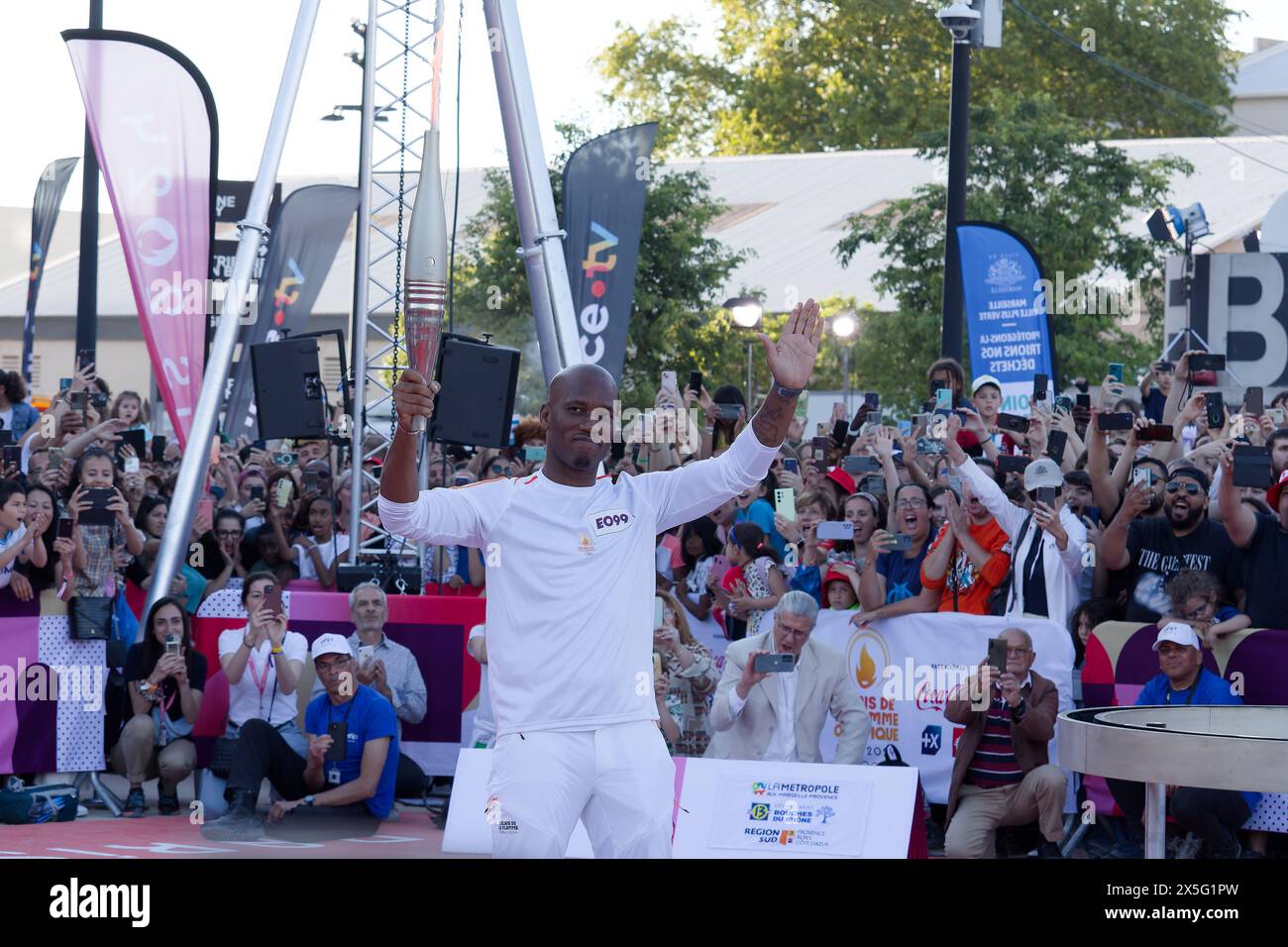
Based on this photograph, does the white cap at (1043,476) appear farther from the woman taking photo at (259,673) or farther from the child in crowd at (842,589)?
the woman taking photo at (259,673)

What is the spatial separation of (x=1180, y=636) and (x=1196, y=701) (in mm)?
317

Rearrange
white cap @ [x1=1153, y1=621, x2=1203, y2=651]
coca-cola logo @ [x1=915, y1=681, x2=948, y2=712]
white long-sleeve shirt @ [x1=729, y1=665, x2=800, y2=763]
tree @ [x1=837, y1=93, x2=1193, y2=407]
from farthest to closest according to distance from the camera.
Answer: tree @ [x1=837, y1=93, x2=1193, y2=407]
coca-cola logo @ [x1=915, y1=681, x2=948, y2=712]
white long-sleeve shirt @ [x1=729, y1=665, x2=800, y2=763]
white cap @ [x1=1153, y1=621, x2=1203, y2=651]

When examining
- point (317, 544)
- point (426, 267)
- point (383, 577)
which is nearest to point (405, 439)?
point (426, 267)

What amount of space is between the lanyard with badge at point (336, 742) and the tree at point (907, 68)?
3380cm

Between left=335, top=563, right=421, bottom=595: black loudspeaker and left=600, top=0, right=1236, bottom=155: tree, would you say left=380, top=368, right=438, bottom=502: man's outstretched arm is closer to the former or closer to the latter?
left=335, top=563, right=421, bottom=595: black loudspeaker

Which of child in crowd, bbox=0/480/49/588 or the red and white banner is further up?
the red and white banner

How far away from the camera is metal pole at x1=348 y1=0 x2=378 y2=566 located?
11375 millimetres

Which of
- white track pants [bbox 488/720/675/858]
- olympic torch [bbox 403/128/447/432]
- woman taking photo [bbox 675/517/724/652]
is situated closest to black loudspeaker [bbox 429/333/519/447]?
olympic torch [bbox 403/128/447/432]

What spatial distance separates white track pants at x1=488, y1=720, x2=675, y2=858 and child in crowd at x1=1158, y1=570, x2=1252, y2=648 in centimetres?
430

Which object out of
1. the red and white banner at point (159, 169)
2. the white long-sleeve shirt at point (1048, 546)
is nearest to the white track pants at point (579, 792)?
the white long-sleeve shirt at point (1048, 546)

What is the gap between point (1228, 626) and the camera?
8469 mm

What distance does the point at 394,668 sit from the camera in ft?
34.6

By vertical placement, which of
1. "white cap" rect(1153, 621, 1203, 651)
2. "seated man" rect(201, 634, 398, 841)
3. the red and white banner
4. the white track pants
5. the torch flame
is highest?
the red and white banner
